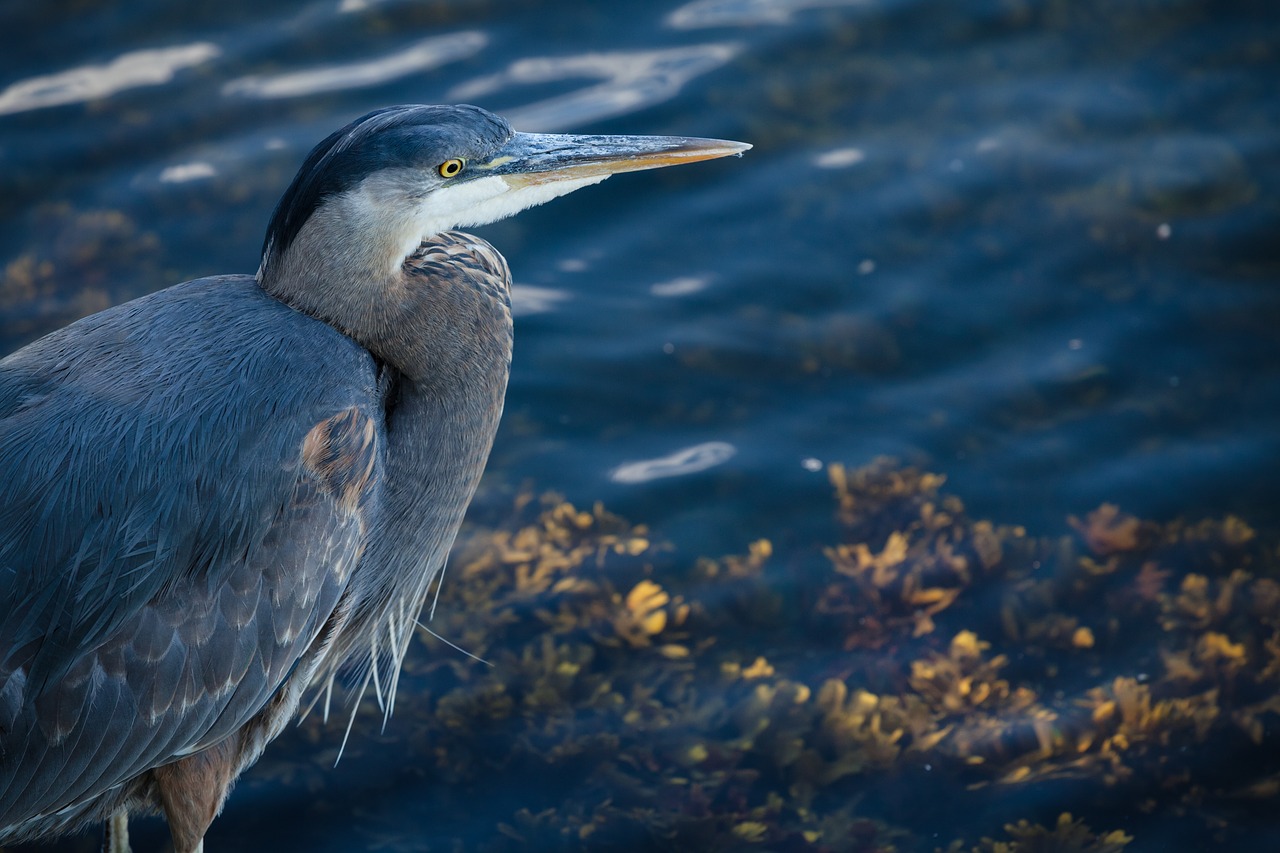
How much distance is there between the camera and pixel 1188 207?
16.0 ft

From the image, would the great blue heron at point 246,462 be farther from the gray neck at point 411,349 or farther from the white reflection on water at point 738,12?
the white reflection on water at point 738,12

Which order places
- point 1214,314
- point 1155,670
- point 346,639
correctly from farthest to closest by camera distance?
point 1214,314 → point 1155,670 → point 346,639

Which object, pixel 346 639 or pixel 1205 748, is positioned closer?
pixel 346 639

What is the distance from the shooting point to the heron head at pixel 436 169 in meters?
2.82

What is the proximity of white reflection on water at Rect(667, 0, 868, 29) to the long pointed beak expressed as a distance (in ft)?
8.39

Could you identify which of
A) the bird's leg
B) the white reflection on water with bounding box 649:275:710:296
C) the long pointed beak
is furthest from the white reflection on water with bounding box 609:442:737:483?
the bird's leg

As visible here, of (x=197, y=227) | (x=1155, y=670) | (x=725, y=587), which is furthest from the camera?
(x=197, y=227)

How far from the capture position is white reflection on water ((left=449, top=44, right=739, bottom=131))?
5.18 metres

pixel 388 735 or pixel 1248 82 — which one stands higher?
pixel 1248 82

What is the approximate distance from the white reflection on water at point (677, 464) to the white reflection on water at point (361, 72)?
218cm

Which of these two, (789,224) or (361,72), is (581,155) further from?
(361,72)

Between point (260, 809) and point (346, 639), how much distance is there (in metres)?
0.67

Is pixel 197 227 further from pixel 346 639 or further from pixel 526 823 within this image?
pixel 526 823

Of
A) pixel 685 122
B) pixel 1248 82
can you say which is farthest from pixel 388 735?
pixel 1248 82
